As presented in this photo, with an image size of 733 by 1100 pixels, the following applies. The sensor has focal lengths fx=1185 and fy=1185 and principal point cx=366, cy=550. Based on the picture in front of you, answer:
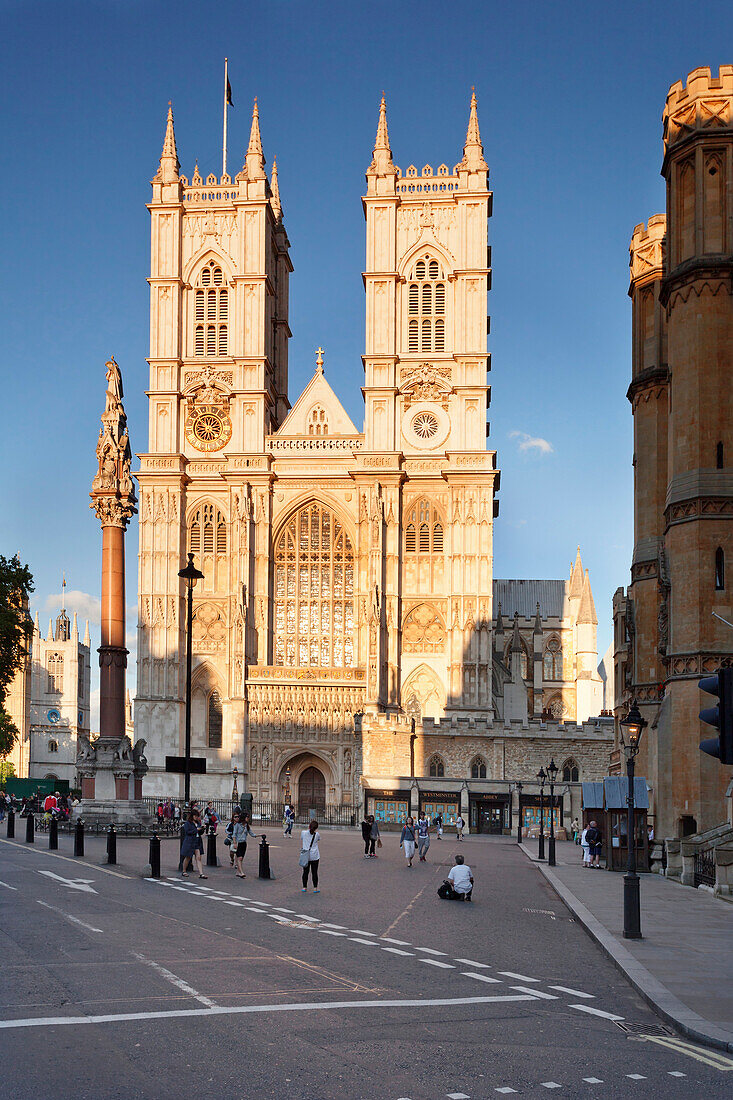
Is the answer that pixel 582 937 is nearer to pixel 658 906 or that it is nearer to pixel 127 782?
pixel 658 906

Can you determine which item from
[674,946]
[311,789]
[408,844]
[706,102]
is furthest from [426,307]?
[674,946]

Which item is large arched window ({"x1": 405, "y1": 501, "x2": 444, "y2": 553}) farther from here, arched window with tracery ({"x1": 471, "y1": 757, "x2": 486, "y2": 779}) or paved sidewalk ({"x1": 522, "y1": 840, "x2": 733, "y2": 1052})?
paved sidewalk ({"x1": 522, "y1": 840, "x2": 733, "y2": 1052})

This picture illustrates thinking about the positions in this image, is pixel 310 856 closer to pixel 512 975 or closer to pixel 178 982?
pixel 512 975

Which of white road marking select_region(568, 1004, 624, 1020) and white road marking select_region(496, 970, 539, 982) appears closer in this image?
white road marking select_region(568, 1004, 624, 1020)

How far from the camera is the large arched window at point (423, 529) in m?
68.0

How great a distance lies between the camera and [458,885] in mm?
23297

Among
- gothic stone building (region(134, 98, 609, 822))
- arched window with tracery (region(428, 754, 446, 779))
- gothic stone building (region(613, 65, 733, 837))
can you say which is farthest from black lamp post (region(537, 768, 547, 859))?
gothic stone building (region(134, 98, 609, 822))

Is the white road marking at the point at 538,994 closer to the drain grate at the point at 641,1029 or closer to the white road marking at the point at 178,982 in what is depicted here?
the drain grate at the point at 641,1029

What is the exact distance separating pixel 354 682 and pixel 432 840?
16242 millimetres

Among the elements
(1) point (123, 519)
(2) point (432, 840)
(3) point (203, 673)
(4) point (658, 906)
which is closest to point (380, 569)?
(3) point (203, 673)

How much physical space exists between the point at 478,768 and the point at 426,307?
27.1 metres

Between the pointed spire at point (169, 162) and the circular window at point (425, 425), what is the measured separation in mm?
21319

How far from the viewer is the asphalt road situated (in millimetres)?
9070

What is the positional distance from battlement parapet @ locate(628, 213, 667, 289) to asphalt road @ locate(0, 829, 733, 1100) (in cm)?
2523
